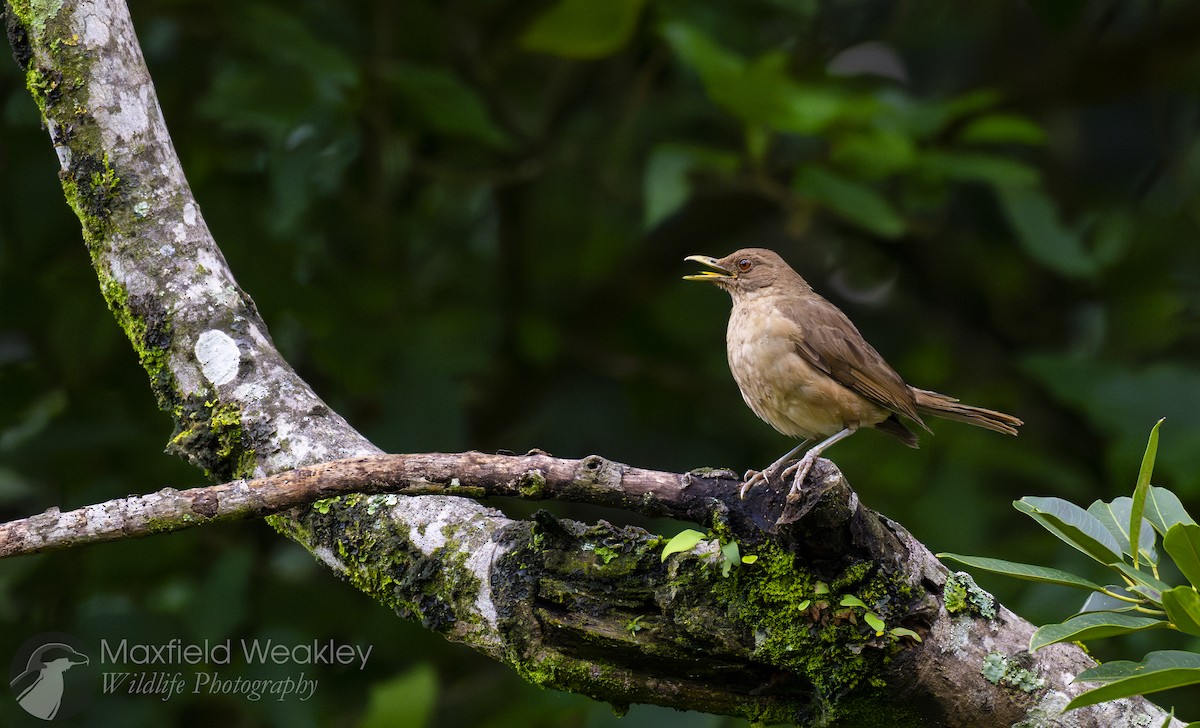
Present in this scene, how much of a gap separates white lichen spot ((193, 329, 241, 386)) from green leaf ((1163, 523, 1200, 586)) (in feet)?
7.05

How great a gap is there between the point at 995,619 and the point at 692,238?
391cm

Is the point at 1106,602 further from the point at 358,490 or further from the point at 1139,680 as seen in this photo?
the point at 358,490

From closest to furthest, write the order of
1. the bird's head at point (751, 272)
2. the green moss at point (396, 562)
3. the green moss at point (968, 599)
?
the green moss at point (968, 599), the green moss at point (396, 562), the bird's head at point (751, 272)

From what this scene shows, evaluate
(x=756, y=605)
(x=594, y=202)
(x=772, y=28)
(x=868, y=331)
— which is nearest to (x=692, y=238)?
(x=594, y=202)

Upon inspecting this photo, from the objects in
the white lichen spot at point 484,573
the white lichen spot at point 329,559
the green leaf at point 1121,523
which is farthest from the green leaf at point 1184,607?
the white lichen spot at point 329,559

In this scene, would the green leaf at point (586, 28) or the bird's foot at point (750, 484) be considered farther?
the green leaf at point (586, 28)

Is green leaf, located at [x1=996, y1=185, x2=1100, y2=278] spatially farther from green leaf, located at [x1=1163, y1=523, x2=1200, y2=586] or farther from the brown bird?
green leaf, located at [x1=1163, y1=523, x2=1200, y2=586]

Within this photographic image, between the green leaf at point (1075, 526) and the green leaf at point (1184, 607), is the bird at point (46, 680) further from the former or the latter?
the green leaf at point (1184, 607)

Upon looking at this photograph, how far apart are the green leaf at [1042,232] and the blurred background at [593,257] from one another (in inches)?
0.7

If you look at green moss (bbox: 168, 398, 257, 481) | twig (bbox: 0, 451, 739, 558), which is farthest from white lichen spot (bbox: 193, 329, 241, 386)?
twig (bbox: 0, 451, 739, 558)

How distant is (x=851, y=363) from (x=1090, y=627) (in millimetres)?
2124

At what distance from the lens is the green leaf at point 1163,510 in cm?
230

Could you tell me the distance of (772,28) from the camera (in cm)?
665

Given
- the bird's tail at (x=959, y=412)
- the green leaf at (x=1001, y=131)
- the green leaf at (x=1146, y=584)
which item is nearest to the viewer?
the green leaf at (x=1146, y=584)
